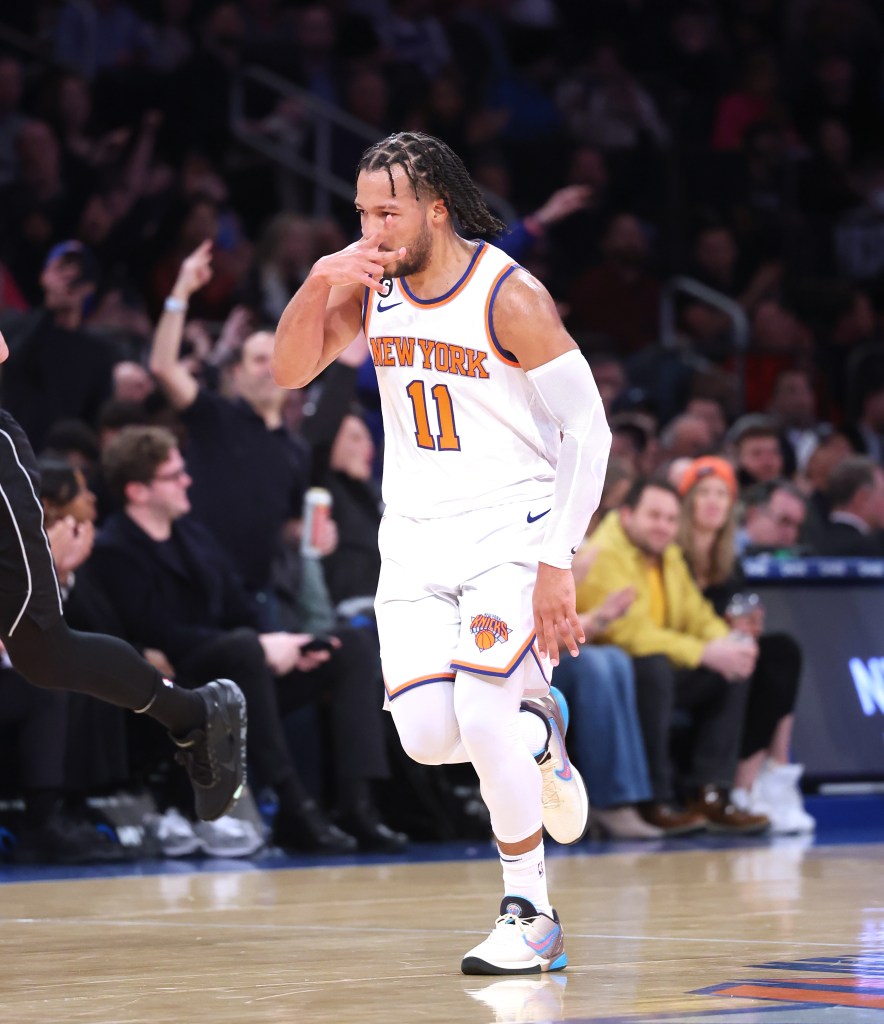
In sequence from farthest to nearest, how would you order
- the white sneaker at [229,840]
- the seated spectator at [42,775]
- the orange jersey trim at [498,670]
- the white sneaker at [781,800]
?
the white sneaker at [781,800], the white sneaker at [229,840], the seated spectator at [42,775], the orange jersey trim at [498,670]

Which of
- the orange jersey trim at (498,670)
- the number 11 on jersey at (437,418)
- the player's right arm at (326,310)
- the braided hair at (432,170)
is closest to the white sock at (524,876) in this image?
the orange jersey trim at (498,670)

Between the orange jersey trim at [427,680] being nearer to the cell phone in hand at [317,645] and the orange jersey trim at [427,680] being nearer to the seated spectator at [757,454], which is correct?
the cell phone in hand at [317,645]

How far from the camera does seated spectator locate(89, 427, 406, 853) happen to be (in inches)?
317

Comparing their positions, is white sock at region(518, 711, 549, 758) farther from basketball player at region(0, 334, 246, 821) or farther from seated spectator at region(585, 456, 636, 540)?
seated spectator at region(585, 456, 636, 540)

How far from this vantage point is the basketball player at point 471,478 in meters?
4.61

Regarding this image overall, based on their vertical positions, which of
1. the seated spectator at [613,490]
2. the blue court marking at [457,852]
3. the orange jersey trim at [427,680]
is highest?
the seated spectator at [613,490]

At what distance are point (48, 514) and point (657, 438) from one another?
5.74 metres

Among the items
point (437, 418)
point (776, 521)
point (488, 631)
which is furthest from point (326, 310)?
point (776, 521)

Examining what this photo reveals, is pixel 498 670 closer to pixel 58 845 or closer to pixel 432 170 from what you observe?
pixel 432 170

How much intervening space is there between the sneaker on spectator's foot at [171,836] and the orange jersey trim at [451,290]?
3860mm

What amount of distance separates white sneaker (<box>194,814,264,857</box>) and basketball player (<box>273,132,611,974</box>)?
3.33 metres

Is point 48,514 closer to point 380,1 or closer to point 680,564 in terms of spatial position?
Result: point 680,564

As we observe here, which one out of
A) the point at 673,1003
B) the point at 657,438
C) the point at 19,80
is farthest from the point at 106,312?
the point at 673,1003

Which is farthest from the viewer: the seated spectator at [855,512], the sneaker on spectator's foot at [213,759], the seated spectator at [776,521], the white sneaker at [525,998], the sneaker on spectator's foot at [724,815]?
the seated spectator at [855,512]
